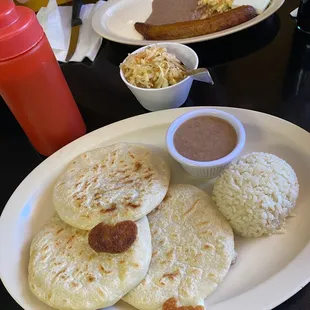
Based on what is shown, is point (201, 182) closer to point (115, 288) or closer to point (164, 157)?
point (164, 157)

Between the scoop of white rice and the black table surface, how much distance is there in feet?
1.05

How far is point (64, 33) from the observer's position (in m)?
1.83

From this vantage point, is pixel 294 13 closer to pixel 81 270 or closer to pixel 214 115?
pixel 214 115

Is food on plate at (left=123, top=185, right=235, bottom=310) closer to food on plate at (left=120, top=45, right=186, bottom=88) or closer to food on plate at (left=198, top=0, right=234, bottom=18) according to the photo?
food on plate at (left=120, top=45, right=186, bottom=88)

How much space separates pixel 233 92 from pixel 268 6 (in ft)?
1.59

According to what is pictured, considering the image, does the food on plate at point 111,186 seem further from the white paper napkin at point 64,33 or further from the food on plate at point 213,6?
the food on plate at point 213,6

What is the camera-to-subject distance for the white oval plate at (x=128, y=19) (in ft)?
5.12

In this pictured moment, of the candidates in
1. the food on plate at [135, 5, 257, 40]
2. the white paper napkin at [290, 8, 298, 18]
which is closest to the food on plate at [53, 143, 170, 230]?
the food on plate at [135, 5, 257, 40]

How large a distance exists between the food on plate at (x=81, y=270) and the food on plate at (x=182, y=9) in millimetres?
1104

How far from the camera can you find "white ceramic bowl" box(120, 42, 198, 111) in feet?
4.36

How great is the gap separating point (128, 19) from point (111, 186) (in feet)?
3.42

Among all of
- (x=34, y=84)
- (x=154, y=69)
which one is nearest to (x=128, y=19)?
(x=154, y=69)

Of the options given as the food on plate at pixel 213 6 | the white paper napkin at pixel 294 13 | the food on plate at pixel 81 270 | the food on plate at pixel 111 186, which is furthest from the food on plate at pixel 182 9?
the food on plate at pixel 81 270

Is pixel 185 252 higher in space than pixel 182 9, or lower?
lower
